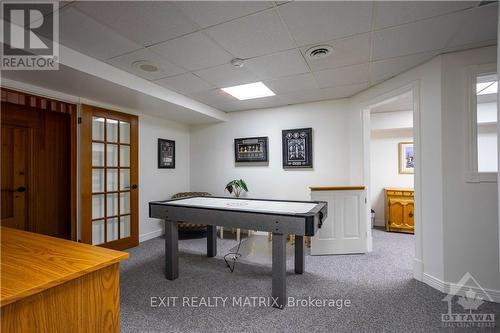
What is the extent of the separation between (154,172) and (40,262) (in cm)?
319

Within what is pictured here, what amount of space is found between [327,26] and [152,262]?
3285mm

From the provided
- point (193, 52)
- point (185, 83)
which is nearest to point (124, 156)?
point (185, 83)

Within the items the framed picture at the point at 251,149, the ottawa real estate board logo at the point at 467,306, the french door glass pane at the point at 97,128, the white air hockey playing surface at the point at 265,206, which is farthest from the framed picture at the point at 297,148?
the french door glass pane at the point at 97,128

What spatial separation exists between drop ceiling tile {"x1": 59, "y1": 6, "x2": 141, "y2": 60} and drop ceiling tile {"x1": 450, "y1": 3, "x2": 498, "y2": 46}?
2.74 meters

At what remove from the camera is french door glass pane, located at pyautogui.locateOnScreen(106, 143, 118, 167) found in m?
3.53

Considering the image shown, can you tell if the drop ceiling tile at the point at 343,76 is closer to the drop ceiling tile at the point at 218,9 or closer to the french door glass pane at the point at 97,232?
the drop ceiling tile at the point at 218,9

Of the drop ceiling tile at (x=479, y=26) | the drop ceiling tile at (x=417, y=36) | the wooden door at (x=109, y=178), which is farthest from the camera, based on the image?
the wooden door at (x=109, y=178)

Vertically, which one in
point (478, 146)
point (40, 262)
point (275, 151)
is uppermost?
point (275, 151)

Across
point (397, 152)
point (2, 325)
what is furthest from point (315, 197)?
point (2, 325)

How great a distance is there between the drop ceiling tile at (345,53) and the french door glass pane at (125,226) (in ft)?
11.5

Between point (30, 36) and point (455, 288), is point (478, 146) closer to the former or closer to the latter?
point (455, 288)

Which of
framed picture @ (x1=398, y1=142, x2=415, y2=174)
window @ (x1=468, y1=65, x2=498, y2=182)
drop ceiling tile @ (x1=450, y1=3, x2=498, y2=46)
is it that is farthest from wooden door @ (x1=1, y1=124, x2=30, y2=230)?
framed picture @ (x1=398, y1=142, x2=415, y2=174)

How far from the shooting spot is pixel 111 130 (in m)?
3.56

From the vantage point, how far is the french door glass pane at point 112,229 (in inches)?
138
